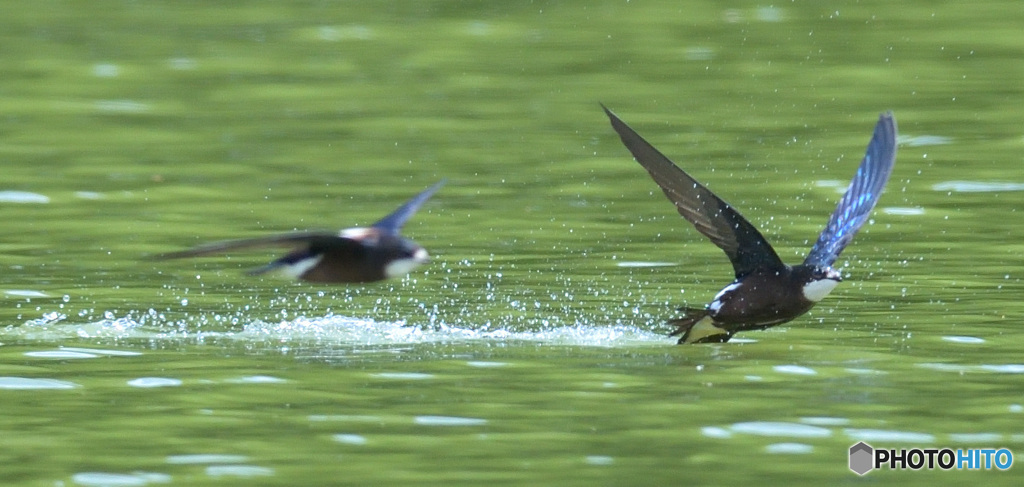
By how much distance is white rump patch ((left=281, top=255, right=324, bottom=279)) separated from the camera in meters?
7.92

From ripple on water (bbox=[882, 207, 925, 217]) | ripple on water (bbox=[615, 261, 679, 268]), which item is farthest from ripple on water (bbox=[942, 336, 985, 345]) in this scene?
ripple on water (bbox=[882, 207, 925, 217])

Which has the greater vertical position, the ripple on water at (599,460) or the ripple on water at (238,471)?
the ripple on water at (238,471)

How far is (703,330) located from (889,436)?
192 cm

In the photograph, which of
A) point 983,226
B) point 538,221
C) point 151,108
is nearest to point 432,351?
point 538,221

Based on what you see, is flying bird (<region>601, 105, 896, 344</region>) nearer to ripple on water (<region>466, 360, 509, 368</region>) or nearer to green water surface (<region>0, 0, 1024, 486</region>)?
green water surface (<region>0, 0, 1024, 486</region>)

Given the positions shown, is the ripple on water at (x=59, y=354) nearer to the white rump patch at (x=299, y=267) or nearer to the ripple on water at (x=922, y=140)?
the white rump patch at (x=299, y=267)

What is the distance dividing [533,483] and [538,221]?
5480 mm

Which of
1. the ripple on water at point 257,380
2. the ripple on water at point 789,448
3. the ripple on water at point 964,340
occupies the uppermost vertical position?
the ripple on water at point 257,380

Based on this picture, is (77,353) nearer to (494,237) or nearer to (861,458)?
(494,237)

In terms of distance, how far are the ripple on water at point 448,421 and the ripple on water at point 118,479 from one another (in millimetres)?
1083

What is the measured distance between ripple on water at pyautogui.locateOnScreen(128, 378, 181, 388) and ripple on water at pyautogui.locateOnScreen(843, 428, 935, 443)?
2673 mm

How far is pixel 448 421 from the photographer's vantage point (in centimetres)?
720

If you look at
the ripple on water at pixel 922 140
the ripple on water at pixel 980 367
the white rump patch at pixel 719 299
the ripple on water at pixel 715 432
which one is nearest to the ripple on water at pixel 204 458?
the ripple on water at pixel 715 432

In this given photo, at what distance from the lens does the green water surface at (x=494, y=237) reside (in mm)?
6992
